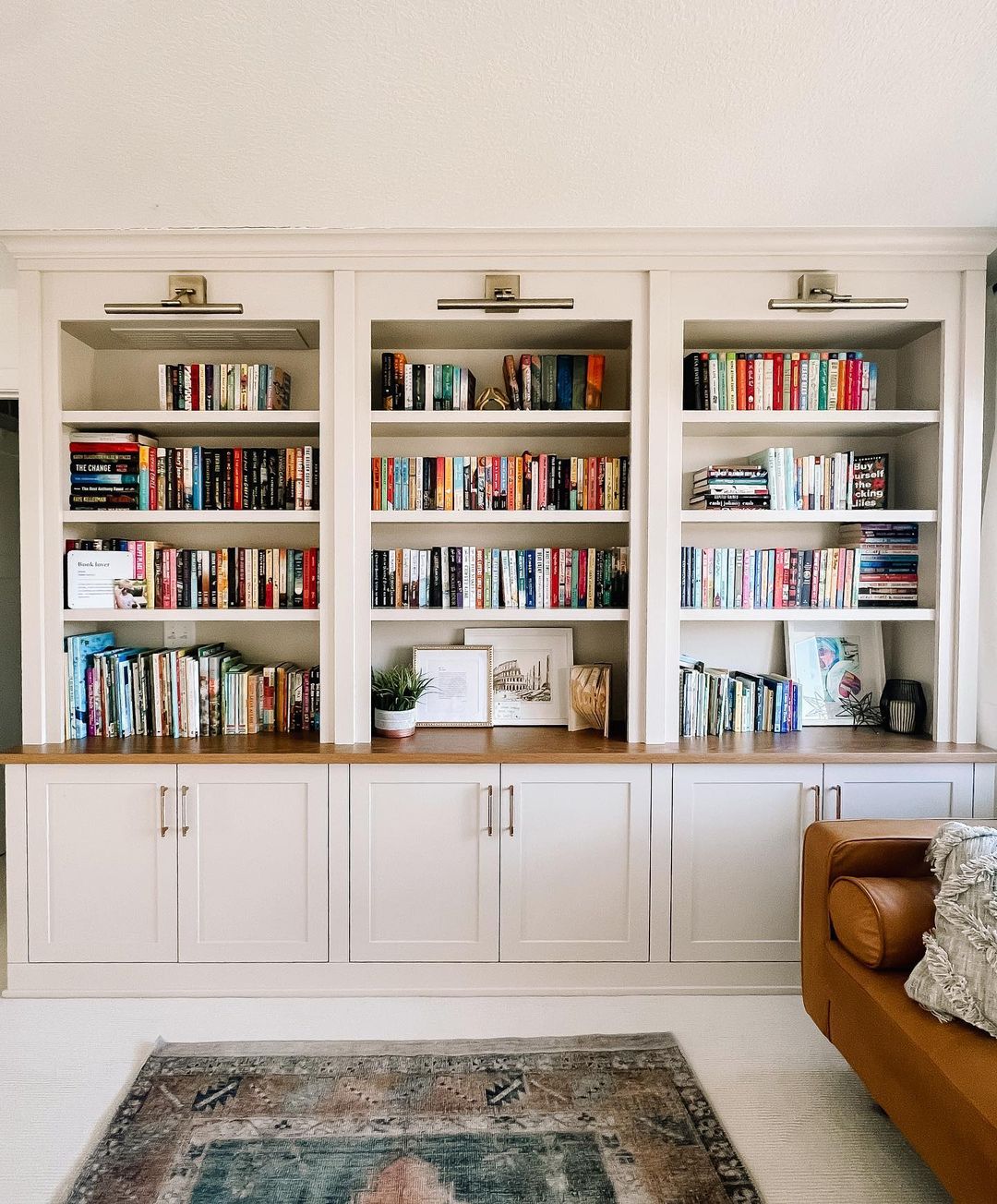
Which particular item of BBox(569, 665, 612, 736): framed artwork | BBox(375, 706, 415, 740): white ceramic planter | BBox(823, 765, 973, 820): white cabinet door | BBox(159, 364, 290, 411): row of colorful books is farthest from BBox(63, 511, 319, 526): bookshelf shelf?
BBox(823, 765, 973, 820): white cabinet door

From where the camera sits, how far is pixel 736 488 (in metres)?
2.92

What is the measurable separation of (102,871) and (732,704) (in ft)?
7.50

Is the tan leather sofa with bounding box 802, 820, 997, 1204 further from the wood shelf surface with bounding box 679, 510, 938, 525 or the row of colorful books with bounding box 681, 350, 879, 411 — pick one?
the row of colorful books with bounding box 681, 350, 879, 411

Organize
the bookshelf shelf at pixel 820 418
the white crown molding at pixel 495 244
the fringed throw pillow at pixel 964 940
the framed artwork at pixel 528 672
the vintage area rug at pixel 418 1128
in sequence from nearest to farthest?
the fringed throw pillow at pixel 964 940 < the vintage area rug at pixel 418 1128 < the white crown molding at pixel 495 244 < the bookshelf shelf at pixel 820 418 < the framed artwork at pixel 528 672

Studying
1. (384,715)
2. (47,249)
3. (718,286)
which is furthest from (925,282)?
(47,249)

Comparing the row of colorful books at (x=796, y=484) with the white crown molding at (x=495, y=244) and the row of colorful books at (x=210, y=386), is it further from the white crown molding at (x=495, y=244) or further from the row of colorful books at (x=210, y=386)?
the row of colorful books at (x=210, y=386)

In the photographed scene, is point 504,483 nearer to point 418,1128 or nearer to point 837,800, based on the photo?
point 837,800

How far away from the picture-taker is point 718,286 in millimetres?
2797

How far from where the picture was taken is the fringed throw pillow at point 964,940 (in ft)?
5.66

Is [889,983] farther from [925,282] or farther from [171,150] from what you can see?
[171,150]

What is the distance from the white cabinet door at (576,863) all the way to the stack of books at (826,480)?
3.75 feet

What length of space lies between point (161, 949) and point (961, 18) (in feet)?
10.9

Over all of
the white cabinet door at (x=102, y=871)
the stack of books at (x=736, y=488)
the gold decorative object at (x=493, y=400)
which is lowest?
the white cabinet door at (x=102, y=871)

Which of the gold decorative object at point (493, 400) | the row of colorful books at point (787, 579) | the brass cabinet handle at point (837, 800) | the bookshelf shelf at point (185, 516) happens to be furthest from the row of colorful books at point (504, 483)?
the brass cabinet handle at point (837, 800)
